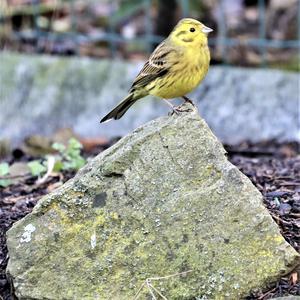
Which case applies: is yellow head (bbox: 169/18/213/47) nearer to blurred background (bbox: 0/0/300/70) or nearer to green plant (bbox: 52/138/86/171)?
green plant (bbox: 52/138/86/171)

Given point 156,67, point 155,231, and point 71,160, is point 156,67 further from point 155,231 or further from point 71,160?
point 155,231

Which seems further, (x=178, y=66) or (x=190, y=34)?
(x=190, y=34)

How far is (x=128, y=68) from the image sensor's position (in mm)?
8844

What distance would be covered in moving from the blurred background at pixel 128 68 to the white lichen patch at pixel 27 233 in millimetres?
4112

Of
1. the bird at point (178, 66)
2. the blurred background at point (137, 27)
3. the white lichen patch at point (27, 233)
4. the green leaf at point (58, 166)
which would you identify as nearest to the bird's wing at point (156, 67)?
the bird at point (178, 66)

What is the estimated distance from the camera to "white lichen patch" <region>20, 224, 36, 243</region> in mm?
4176

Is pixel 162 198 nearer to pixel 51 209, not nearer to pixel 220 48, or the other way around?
pixel 51 209

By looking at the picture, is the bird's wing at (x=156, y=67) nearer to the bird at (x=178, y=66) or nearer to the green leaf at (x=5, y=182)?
the bird at (x=178, y=66)

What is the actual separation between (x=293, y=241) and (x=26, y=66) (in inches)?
207

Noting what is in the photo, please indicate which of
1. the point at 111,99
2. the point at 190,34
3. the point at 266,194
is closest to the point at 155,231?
the point at 266,194

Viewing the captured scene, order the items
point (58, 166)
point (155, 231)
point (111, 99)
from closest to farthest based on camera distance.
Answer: point (155, 231) < point (58, 166) < point (111, 99)

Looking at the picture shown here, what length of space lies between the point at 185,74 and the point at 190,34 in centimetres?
32

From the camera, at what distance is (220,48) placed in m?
9.36

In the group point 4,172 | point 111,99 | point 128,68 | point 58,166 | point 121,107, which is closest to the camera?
point 4,172
